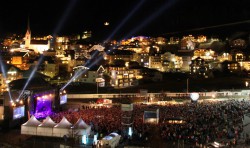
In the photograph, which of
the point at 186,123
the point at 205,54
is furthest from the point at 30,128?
the point at 205,54

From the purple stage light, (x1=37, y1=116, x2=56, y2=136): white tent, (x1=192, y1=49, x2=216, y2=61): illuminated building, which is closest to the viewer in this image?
(x1=37, y1=116, x2=56, y2=136): white tent

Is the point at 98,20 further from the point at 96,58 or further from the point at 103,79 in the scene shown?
the point at 103,79

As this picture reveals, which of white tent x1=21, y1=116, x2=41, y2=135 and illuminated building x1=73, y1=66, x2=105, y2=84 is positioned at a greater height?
illuminated building x1=73, y1=66, x2=105, y2=84

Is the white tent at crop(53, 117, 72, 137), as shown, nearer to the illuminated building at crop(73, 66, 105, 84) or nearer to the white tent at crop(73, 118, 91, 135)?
the white tent at crop(73, 118, 91, 135)

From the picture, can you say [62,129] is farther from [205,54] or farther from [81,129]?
[205,54]

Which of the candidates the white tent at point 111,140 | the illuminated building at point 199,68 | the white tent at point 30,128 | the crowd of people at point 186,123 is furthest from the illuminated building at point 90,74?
the white tent at point 111,140

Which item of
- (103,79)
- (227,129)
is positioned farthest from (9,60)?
(227,129)

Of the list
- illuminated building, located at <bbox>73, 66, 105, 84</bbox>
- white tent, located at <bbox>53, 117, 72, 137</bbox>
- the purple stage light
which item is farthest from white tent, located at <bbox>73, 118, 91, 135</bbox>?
illuminated building, located at <bbox>73, 66, 105, 84</bbox>

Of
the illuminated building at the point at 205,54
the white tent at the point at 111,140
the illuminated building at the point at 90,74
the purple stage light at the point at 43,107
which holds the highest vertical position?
the illuminated building at the point at 205,54

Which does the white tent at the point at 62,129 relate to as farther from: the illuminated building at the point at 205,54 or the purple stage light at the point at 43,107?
the illuminated building at the point at 205,54
